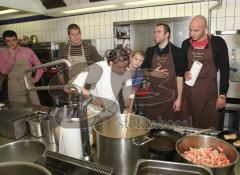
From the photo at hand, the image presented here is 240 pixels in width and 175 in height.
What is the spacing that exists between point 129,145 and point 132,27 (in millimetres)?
2568

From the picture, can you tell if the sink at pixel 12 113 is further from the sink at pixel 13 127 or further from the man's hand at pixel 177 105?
the man's hand at pixel 177 105

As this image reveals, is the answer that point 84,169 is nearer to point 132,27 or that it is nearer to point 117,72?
point 117,72

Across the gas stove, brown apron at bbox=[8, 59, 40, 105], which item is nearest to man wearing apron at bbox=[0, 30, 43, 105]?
brown apron at bbox=[8, 59, 40, 105]

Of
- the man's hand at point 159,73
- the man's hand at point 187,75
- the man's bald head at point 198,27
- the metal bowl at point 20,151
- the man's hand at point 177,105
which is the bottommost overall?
the man's hand at point 177,105

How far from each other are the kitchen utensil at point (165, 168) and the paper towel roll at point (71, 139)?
314mm

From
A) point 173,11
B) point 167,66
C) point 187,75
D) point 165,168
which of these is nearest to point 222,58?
point 187,75

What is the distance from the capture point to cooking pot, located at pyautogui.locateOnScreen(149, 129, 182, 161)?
91cm

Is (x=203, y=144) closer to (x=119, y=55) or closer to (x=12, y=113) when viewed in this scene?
(x=119, y=55)

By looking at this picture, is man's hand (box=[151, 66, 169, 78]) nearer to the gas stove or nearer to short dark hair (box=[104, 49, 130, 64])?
short dark hair (box=[104, 49, 130, 64])

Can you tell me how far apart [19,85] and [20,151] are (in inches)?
72.4

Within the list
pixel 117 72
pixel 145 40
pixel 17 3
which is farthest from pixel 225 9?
pixel 17 3

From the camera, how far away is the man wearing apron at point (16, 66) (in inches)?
102

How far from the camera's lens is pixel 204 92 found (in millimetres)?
2111

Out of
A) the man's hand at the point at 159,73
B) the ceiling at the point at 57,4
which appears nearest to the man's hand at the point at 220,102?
the man's hand at the point at 159,73
